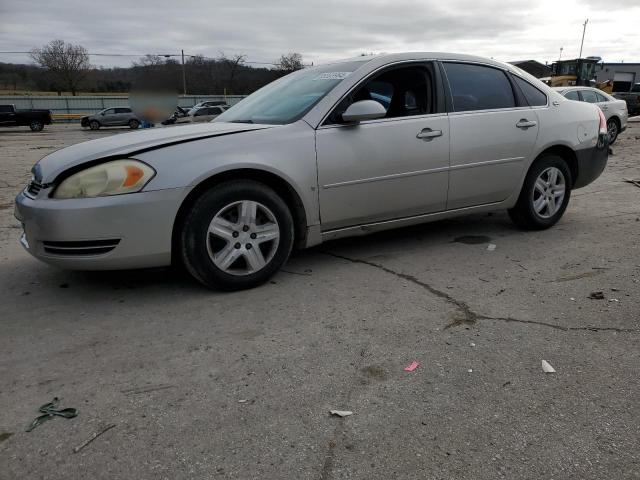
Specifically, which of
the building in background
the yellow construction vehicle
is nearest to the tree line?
the yellow construction vehicle

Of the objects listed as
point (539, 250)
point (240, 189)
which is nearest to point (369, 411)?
point (240, 189)

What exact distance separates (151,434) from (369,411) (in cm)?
89

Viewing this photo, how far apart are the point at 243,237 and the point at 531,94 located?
3150mm

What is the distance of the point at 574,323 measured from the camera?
3066mm

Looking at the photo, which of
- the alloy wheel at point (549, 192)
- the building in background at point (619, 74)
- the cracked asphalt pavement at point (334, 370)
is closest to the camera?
the cracked asphalt pavement at point (334, 370)

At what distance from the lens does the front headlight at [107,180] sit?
127 inches

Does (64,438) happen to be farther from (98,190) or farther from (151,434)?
(98,190)

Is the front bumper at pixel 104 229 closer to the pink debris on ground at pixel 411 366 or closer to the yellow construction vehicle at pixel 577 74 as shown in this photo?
the pink debris on ground at pixel 411 366

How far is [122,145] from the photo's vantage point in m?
3.48

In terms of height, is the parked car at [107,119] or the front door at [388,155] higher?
the front door at [388,155]

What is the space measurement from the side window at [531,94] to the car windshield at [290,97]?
1680 millimetres

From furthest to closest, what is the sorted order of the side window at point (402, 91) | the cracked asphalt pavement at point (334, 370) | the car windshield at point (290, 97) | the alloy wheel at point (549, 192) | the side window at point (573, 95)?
the side window at point (573, 95) → the alloy wheel at point (549, 192) → the side window at point (402, 91) → the car windshield at point (290, 97) → the cracked asphalt pavement at point (334, 370)

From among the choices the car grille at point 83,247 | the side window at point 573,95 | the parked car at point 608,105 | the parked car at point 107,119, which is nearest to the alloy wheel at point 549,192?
the car grille at point 83,247

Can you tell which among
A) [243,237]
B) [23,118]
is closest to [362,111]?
[243,237]
